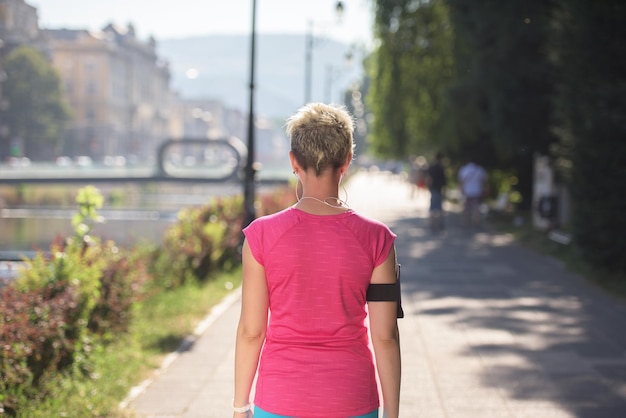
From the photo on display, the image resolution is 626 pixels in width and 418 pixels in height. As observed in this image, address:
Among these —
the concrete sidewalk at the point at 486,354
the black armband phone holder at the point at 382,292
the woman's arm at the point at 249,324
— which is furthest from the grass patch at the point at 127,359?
the black armband phone holder at the point at 382,292

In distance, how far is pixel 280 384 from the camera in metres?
3.03

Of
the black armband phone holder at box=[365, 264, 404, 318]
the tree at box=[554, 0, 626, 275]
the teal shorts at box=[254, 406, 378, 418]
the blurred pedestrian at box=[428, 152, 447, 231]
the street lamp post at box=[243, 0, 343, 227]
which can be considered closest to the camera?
the teal shorts at box=[254, 406, 378, 418]

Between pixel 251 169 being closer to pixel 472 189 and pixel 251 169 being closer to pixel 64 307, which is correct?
pixel 472 189

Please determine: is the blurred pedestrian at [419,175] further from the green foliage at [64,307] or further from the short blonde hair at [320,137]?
the short blonde hair at [320,137]

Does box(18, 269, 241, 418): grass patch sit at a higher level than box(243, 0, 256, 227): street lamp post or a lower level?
lower

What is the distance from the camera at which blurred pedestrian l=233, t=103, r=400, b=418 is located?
304cm

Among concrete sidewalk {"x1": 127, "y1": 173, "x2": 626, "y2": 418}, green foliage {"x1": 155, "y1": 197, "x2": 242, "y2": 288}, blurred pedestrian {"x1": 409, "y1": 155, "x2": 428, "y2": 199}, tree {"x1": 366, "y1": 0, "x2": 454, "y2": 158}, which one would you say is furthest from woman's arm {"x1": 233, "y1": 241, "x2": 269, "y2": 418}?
blurred pedestrian {"x1": 409, "y1": 155, "x2": 428, "y2": 199}

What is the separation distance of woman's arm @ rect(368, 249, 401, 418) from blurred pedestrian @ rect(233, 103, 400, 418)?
0.09ft

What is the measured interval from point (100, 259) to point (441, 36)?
22923 mm

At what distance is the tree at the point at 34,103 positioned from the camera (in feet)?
70.7

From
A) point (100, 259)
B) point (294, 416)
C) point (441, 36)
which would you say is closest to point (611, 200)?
point (100, 259)

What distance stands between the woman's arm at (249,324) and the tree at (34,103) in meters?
15.1

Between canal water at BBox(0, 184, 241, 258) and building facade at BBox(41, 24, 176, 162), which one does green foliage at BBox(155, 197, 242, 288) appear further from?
building facade at BBox(41, 24, 176, 162)

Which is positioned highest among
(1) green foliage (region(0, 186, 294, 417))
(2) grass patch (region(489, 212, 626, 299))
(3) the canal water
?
Result: (1) green foliage (region(0, 186, 294, 417))
